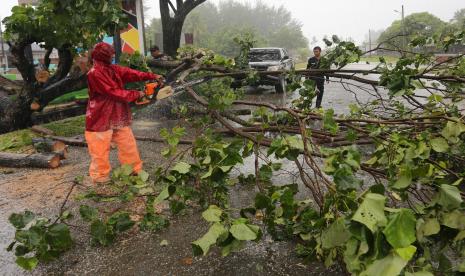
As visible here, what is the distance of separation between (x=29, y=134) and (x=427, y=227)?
7.50 m

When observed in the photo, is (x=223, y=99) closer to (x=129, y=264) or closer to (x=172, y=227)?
(x=172, y=227)

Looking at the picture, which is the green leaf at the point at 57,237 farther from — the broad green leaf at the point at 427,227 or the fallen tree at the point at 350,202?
the broad green leaf at the point at 427,227

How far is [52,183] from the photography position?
15.8 feet

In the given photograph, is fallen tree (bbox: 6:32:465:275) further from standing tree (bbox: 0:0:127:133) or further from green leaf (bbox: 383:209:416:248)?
standing tree (bbox: 0:0:127:133)

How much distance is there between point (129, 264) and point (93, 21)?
2.57m

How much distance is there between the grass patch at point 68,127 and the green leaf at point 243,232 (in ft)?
21.5

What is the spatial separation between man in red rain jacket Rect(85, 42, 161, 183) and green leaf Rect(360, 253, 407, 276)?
371 cm

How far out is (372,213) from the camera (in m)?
1.30

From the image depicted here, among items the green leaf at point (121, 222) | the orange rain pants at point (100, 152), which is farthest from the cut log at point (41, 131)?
the green leaf at point (121, 222)

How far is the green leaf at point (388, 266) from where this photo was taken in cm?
118

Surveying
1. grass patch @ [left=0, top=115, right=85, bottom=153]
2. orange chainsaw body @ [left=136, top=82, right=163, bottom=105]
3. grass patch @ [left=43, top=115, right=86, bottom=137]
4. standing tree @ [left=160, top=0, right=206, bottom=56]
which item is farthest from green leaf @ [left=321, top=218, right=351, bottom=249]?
standing tree @ [left=160, top=0, right=206, bottom=56]

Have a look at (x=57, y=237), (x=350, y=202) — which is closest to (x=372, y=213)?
(x=350, y=202)

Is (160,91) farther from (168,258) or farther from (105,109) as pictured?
(168,258)

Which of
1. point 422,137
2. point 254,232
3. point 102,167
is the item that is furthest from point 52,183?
point 422,137
